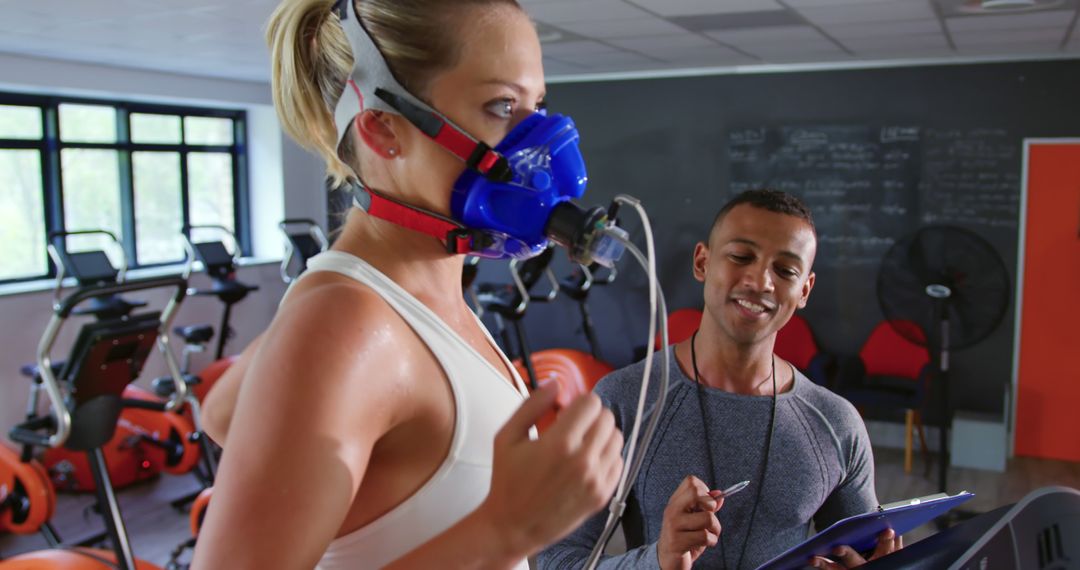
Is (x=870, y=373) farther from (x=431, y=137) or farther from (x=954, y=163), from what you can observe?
(x=431, y=137)

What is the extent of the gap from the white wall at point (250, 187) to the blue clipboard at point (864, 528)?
17.9 feet

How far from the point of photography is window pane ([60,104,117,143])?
6418mm

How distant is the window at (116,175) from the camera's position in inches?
241

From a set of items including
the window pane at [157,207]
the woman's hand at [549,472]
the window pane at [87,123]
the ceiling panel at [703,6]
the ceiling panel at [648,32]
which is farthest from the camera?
the window pane at [157,207]

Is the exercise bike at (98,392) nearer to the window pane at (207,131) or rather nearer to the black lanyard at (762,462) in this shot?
the black lanyard at (762,462)

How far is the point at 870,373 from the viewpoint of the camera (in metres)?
6.01

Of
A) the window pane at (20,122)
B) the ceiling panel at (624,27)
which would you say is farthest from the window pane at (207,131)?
the ceiling panel at (624,27)

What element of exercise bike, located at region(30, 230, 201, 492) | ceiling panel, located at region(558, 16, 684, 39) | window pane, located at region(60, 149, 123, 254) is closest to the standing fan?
ceiling panel, located at region(558, 16, 684, 39)

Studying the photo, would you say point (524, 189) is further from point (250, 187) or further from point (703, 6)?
point (250, 187)

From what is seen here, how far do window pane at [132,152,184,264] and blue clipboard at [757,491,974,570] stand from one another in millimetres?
6848

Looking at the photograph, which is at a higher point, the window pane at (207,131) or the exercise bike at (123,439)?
the window pane at (207,131)

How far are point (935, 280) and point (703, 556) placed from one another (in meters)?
3.21

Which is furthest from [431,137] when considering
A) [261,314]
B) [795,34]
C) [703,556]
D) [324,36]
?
[261,314]

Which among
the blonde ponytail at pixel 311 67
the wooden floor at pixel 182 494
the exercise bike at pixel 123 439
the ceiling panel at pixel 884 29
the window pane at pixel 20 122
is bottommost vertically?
the wooden floor at pixel 182 494
